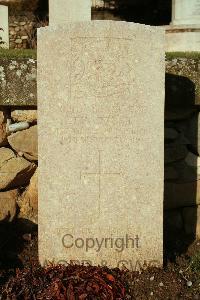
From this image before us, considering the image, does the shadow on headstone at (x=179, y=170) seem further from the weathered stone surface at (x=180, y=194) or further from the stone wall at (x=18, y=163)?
the stone wall at (x=18, y=163)

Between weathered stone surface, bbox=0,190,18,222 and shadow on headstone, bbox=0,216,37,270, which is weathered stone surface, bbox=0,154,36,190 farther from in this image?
shadow on headstone, bbox=0,216,37,270

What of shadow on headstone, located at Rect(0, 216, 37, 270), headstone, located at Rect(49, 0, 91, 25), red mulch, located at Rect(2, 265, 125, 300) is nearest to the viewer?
red mulch, located at Rect(2, 265, 125, 300)

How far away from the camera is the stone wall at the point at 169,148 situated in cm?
337

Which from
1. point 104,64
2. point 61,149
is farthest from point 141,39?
point 61,149

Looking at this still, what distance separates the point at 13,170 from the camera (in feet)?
11.2

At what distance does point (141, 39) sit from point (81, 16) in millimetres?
4495

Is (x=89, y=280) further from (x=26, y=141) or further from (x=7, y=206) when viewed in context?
(x=26, y=141)

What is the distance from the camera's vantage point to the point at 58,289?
267 centimetres

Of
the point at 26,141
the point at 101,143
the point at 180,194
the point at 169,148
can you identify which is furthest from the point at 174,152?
the point at 26,141

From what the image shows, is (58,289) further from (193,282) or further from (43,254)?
(193,282)

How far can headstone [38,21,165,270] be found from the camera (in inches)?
112

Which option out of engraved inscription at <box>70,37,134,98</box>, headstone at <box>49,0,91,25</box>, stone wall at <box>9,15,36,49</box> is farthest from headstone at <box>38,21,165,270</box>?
stone wall at <box>9,15,36,49</box>

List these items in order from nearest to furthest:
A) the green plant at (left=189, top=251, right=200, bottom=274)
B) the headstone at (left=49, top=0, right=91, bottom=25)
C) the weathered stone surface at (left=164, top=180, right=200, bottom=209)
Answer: the green plant at (left=189, top=251, right=200, bottom=274) < the weathered stone surface at (left=164, top=180, right=200, bottom=209) < the headstone at (left=49, top=0, right=91, bottom=25)

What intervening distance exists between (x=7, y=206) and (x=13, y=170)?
307 millimetres
